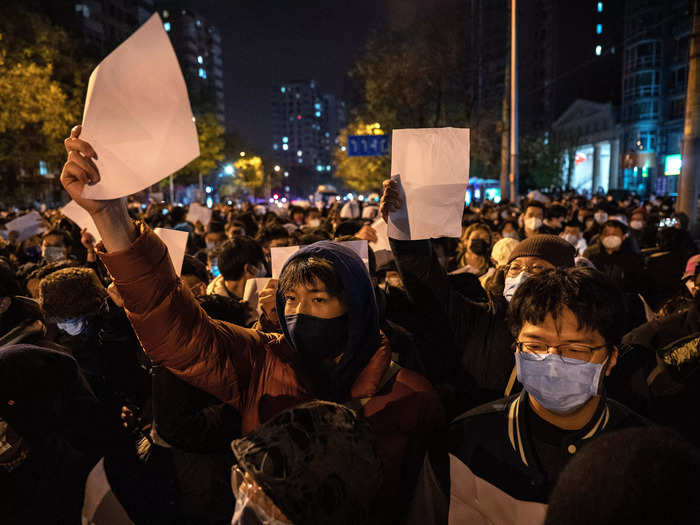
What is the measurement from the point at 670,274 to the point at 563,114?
75550 mm

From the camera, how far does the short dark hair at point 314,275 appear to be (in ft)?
7.02

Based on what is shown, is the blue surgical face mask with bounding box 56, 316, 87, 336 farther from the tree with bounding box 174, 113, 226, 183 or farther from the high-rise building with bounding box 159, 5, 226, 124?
the high-rise building with bounding box 159, 5, 226, 124

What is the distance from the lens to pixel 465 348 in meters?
2.98

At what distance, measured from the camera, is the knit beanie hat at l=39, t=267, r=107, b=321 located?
3490mm

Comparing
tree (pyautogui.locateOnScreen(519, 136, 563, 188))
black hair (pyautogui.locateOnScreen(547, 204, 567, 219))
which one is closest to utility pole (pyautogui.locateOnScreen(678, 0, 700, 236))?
black hair (pyautogui.locateOnScreen(547, 204, 567, 219))

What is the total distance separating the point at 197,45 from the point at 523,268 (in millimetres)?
122294

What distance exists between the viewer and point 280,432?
1311 mm

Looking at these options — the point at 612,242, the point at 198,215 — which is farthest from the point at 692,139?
the point at 198,215

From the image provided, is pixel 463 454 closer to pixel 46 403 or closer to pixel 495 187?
pixel 46 403

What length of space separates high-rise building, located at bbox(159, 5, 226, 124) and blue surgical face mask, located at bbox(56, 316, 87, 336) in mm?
82431

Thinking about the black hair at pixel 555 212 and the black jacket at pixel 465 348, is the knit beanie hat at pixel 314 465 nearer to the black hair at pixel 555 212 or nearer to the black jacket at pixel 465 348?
the black jacket at pixel 465 348

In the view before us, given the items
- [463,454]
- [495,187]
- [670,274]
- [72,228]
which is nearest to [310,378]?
[463,454]

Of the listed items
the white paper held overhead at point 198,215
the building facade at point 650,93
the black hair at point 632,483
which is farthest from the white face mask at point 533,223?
the building facade at point 650,93

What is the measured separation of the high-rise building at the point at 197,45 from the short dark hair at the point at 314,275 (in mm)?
83948
